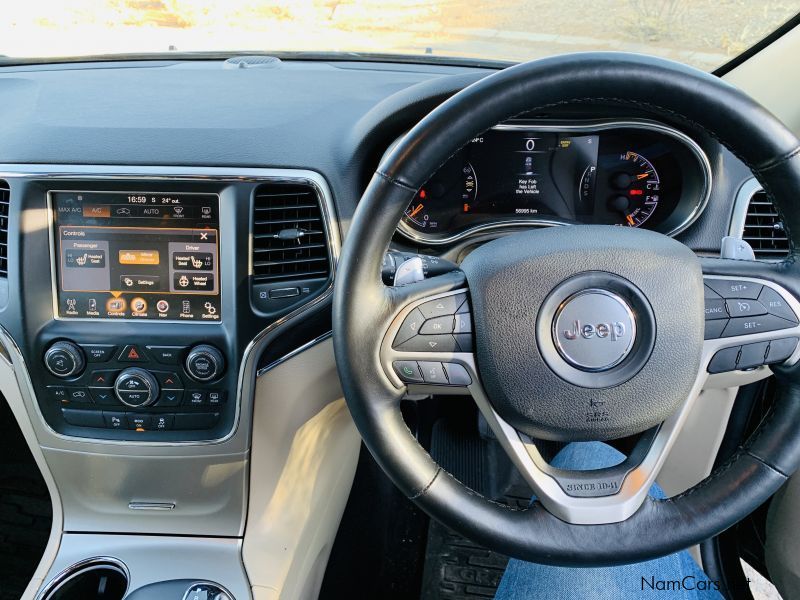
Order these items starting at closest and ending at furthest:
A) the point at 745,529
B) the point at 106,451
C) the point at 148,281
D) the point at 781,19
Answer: the point at 148,281 → the point at 106,451 → the point at 781,19 → the point at 745,529

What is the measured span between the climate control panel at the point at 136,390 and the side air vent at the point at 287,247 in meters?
0.17

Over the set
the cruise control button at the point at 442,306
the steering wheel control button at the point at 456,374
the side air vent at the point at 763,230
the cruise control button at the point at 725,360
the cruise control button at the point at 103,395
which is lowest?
the cruise control button at the point at 103,395

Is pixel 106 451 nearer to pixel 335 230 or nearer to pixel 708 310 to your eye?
pixel 335 230

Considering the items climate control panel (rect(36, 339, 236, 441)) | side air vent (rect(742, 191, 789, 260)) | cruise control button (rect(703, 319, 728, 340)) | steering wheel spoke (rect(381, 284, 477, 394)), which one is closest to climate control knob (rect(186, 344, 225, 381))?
climate control panel (rect(36, 339, 236, 441))

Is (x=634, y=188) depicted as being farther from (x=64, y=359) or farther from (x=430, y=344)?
(x=64, y=359)

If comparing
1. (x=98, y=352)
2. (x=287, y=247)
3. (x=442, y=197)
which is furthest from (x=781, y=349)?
(x=98, y=352)

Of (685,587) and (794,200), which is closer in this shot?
(794,200)

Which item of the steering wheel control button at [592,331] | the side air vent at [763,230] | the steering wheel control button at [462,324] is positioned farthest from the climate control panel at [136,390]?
the side air vent at [763,230]

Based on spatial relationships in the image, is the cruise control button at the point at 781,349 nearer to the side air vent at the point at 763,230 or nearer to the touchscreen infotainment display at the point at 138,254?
the side air vent at the point at 763,230

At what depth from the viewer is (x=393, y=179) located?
35.3 inches

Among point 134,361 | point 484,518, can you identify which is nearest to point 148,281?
point 134,361

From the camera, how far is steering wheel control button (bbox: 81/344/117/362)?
139 centimetres

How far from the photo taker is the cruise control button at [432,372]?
100 cm

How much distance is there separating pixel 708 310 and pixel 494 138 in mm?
600
